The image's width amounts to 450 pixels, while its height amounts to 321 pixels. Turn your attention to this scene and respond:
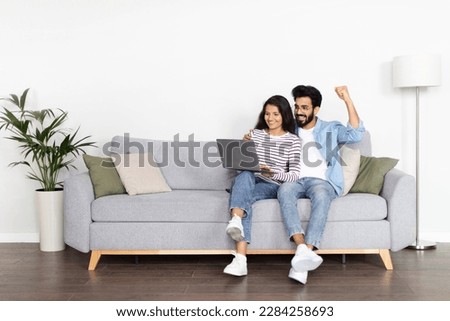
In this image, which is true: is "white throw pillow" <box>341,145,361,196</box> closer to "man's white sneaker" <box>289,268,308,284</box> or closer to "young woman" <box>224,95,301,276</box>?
"young woman" <box>224,95,301,276</box>

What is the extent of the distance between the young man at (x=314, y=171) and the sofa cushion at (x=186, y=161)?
2.01 feet

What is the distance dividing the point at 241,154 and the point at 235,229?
1.76 ft

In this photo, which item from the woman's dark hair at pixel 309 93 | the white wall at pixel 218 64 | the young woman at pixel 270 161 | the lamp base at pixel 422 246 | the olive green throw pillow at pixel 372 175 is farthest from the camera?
the white wall at pixel 218 64

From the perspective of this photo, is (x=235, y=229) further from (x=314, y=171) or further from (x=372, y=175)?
(x=372, y=175)

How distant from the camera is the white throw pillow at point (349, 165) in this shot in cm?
A: 381

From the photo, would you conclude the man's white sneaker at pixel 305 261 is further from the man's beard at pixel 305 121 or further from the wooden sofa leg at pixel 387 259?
the man's beard at pixel 305 121

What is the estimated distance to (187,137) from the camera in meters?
4.61

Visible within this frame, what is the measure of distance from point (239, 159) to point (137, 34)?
156 centimetres

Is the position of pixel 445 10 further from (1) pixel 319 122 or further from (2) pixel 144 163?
(2) pixel 144 163

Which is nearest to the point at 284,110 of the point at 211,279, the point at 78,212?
the point at 211,279

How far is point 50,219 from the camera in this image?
428 cm

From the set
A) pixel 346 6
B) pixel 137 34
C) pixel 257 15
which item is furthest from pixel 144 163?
pixel 346 6

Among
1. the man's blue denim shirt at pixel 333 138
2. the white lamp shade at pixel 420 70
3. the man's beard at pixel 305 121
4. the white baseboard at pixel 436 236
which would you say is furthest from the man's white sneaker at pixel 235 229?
the white baseboard at pixel 436 236
